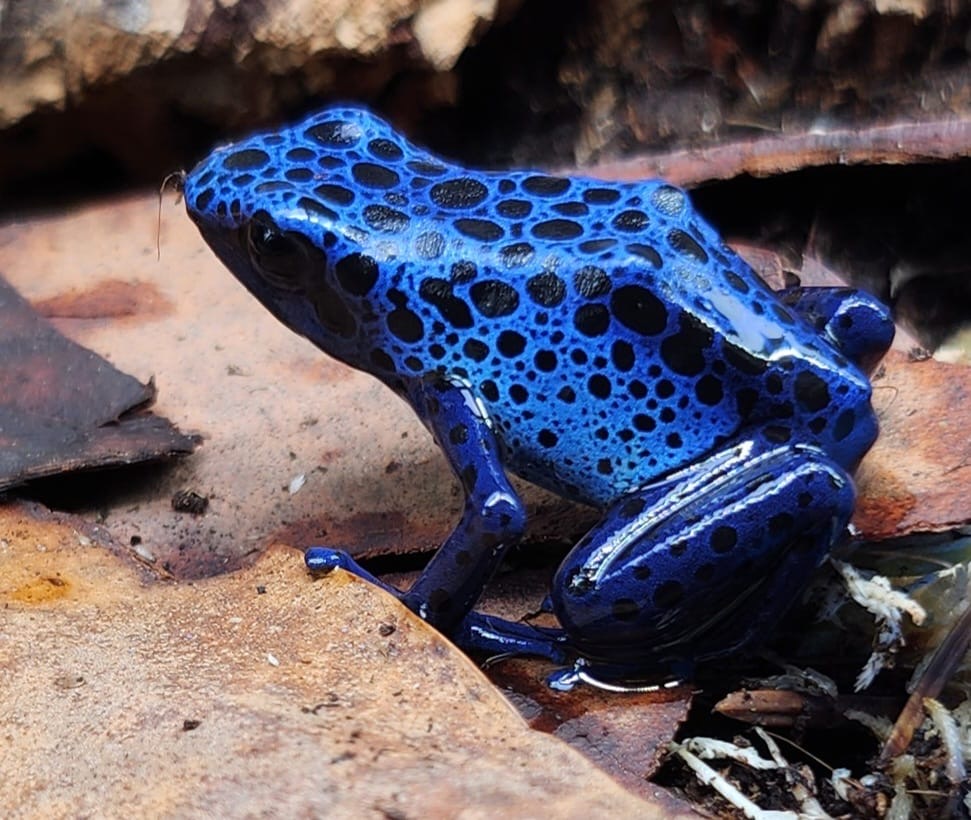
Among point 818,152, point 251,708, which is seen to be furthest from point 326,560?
point 818,152

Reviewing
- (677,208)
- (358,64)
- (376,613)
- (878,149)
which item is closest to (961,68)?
(878,149)

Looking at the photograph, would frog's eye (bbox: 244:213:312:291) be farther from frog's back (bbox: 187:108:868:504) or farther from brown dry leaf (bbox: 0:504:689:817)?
brown dry leaf (bbox: 0:504:689:817)

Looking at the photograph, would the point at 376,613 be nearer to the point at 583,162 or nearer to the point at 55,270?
the point at 55,270

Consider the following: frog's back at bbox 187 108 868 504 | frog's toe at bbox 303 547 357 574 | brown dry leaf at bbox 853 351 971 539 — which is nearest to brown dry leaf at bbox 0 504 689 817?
frog's toe at bbox 303 547 357 574

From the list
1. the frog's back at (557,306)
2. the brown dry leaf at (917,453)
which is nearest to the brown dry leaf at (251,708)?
the frog's back at (557,306)

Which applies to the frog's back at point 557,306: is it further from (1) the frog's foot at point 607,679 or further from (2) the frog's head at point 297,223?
(1) the frog's foot at point 607,679

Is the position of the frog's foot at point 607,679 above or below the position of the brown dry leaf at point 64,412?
below

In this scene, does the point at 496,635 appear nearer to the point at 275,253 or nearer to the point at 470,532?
the point at 470,532

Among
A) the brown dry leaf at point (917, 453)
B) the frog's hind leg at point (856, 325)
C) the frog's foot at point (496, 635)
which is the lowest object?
the frog's foot at point (496, 635)
